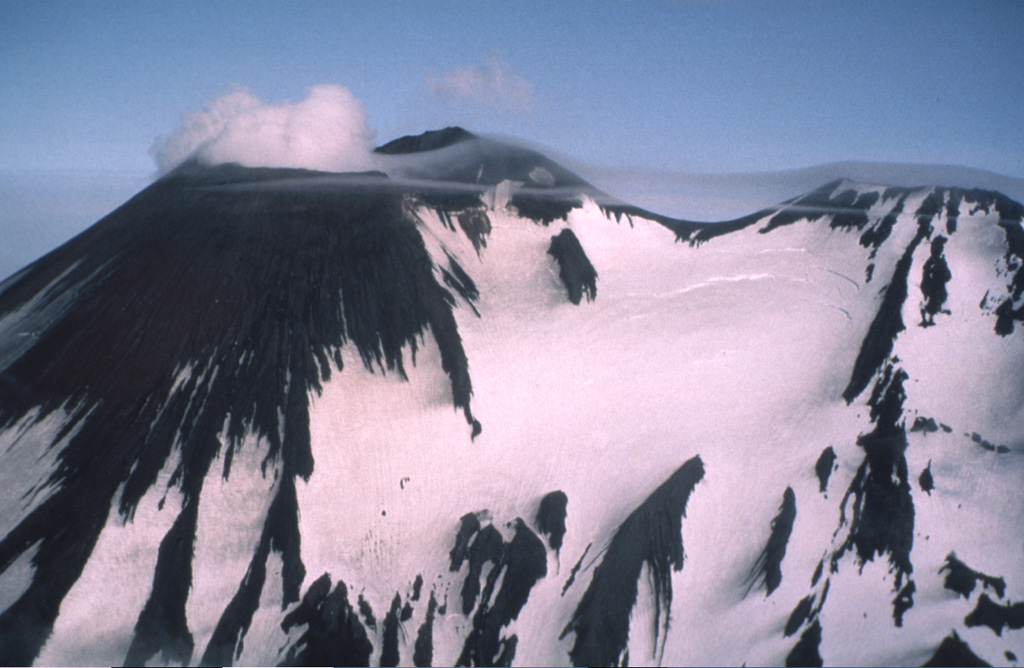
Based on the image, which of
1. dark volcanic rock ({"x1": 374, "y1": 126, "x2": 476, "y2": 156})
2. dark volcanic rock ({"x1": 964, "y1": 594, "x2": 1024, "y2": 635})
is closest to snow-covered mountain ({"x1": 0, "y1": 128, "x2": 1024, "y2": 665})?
dark volcanic rock ({"x1": 964, "y1": 594, "x2": 1024, "y2": 635})

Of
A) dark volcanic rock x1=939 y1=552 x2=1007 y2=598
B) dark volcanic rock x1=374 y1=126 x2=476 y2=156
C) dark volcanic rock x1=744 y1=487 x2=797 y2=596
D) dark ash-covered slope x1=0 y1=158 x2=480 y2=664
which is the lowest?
dark volcanic rock x1=939 y1=552 x2=1007 y2=598

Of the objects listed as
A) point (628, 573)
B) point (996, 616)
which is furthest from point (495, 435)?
point (996, 616)

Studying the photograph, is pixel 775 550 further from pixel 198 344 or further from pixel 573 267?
pixel 198 344

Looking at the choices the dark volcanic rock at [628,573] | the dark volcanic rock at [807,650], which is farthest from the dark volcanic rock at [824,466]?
the dark volcanic rock at [807,650]

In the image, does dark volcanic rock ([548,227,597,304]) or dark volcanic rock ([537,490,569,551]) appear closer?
dark volcanic rock ([537,490,569,551])

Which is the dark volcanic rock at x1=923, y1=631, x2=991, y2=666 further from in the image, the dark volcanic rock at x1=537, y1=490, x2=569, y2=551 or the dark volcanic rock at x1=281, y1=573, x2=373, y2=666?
the dark volcanic rock at x1=281, y1=573, x2=373, y2=666

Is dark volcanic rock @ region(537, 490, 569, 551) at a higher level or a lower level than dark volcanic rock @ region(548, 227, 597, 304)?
lower

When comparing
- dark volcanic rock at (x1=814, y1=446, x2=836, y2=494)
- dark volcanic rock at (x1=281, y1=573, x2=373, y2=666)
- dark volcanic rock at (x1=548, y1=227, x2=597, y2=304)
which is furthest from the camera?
dark volcanic rock at (x1=548, y1=227, x2=597, y2=304)

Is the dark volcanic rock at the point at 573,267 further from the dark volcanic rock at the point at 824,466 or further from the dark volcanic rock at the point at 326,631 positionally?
the dark volcanic rock at the point at 326,631

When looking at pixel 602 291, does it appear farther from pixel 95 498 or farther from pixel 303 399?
pixel 95 498
